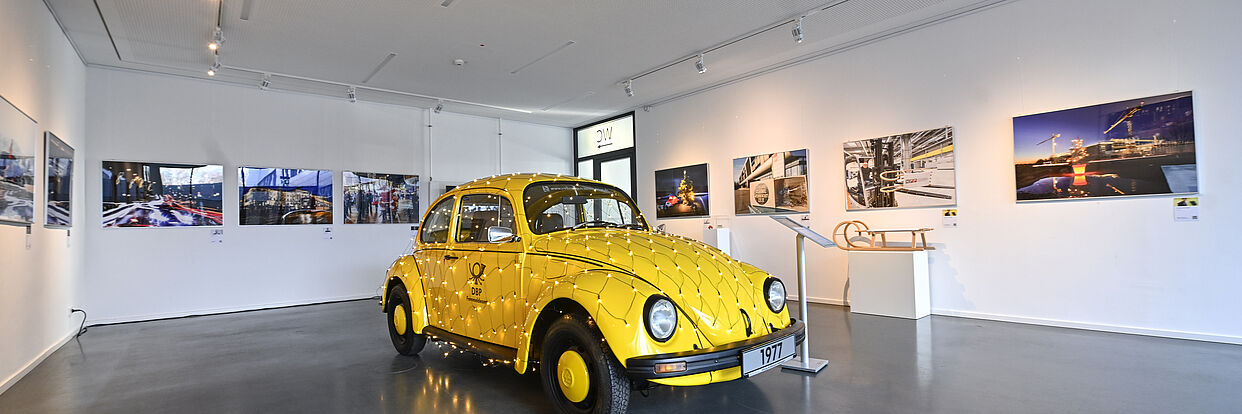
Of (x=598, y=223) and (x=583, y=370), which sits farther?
(x=598, y=223)

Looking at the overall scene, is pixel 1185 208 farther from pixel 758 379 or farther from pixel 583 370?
pixel 583 370

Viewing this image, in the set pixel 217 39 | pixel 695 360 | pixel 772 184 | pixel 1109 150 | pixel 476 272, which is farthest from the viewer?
pixel 772 184

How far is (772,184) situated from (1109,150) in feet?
11.5

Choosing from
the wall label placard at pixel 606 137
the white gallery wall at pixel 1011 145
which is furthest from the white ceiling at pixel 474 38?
the wall label placard at pixel 606 137

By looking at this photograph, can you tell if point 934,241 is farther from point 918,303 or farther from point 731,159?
point 731,159

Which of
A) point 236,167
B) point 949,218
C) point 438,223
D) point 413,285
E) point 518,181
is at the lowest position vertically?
point 413,285

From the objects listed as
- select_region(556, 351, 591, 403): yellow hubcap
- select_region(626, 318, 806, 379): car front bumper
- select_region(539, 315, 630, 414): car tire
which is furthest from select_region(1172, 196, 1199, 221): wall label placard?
select_region(556, 351, 591, 403): yellow hubcap

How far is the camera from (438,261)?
13.6 ft

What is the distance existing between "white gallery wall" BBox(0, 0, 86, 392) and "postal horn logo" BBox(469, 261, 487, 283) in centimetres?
307

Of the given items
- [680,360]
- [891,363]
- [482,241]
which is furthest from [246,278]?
[891,363]

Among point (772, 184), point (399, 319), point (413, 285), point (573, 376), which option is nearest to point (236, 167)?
point (399, 319)

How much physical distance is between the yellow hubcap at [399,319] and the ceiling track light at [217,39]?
332 cm

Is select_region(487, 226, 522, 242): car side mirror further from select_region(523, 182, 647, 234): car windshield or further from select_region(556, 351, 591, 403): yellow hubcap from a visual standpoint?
select_region(556, 351, 591, 403): yellow hubcap

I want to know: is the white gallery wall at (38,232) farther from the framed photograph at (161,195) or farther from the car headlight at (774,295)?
the car headlight at (774,295)
